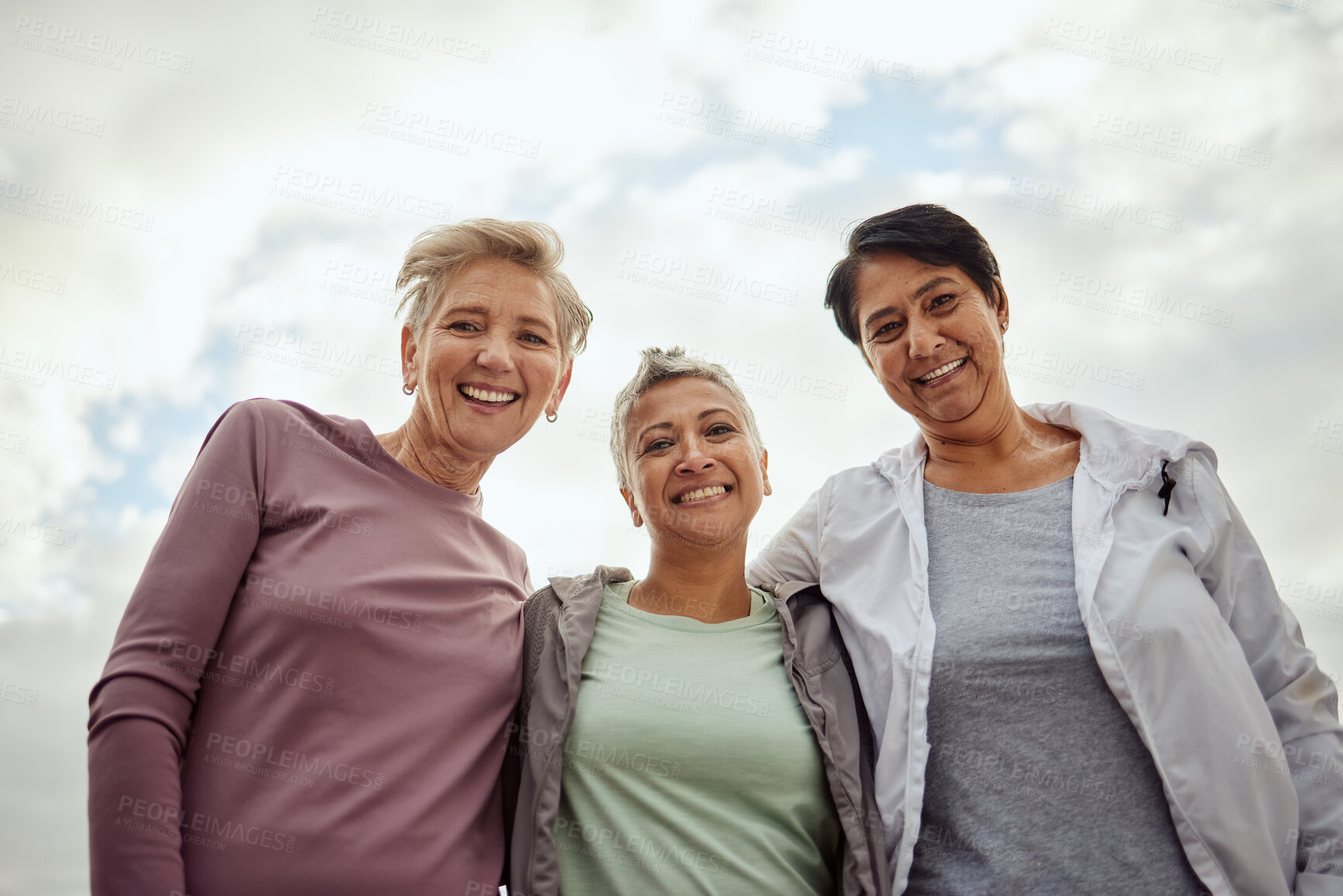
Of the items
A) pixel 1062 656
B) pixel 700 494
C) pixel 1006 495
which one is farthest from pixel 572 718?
pixel 1006 495

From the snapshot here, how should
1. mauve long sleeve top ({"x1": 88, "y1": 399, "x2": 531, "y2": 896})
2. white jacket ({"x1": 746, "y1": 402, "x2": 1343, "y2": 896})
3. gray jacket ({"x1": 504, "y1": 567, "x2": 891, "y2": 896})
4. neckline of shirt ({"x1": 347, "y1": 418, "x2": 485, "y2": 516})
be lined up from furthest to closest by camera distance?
neckline of shirt ({"x1": 347, "y1": 418, "x2": 485, "y2": 516}) < gray jacket ({"x1": 504, "y1": 567, "x2": 891, "y2": 896}) < white jacket ({"x1": 746, "y1": 402, "x2": 1343, "y2": 896}) < mauve long sleeve top ({"x1": 88, "y1": 399, "x2": 531, "y2": 896})

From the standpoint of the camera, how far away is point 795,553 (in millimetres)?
3562

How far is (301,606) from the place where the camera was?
97.4 inches

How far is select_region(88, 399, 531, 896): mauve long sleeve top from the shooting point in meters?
2.16

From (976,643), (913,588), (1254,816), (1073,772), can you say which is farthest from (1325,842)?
(913,588)

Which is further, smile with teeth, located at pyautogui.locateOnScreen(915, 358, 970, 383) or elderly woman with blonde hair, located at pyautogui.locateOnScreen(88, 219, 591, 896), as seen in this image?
smile with teeth, located at pyautogui.locateOnScreen(915, 358, 970, 383)

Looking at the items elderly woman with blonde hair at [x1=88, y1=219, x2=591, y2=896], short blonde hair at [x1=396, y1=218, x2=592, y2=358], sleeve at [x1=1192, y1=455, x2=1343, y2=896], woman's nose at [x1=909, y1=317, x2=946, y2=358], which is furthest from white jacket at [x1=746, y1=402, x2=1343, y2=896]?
short blonde hair at [x1=396, y1=218, x2=592, y2=358]

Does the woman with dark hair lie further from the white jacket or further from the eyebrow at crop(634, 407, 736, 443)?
the eyebrow at crop(634, 407, 736, 443)

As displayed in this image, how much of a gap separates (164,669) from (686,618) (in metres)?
1.68

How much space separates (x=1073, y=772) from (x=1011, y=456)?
127cm

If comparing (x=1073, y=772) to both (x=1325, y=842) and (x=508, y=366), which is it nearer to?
(x=1325, y=842)

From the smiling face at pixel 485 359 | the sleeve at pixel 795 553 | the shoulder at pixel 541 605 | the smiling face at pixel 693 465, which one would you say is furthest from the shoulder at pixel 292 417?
the sleeve at pixel 795 553

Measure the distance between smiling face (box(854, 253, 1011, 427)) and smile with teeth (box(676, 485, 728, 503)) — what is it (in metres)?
0.85

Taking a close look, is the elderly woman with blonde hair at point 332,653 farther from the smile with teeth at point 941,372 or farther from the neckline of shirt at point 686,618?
the smile with teeth at point 941,372
